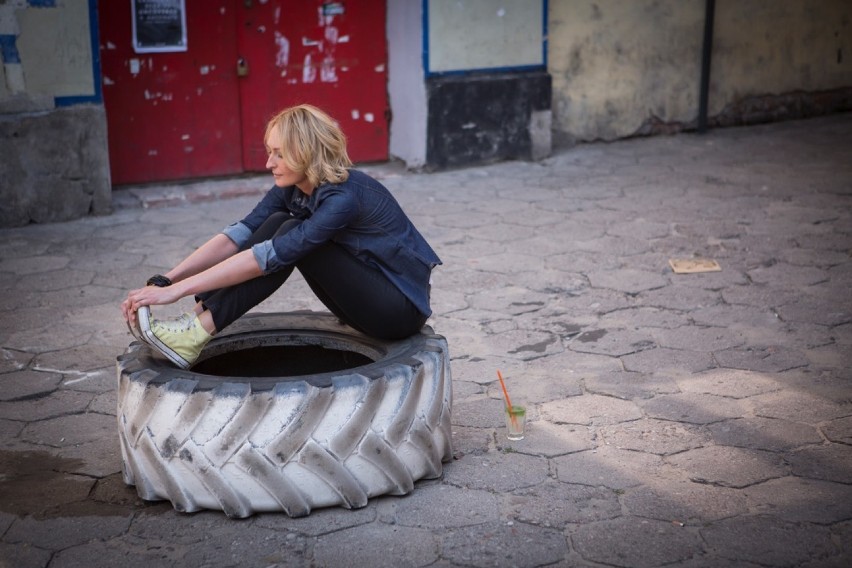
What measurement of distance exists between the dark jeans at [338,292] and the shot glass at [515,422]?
0.45 m

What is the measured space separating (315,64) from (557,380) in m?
4.31

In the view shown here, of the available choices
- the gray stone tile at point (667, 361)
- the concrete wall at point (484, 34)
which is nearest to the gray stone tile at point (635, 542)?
the gray stone tile at point (667, 361)

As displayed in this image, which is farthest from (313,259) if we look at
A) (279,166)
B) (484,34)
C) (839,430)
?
(484,34)

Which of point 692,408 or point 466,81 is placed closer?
point 692,408

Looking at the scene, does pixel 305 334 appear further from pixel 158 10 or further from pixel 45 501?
pixel 158 10

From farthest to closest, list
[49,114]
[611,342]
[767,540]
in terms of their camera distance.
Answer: [49,114]
[611,342]
[767,540]

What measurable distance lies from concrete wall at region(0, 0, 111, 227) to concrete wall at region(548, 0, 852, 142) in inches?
147

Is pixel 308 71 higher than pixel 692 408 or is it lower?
higher

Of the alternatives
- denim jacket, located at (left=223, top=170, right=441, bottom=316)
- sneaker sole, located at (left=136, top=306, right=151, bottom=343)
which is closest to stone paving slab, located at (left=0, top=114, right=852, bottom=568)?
sneaker sole, located at (left=136, top=306, right=151, bottom=343)

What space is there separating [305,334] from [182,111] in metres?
4.18

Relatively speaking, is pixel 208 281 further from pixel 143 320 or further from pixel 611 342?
pixel 611 342

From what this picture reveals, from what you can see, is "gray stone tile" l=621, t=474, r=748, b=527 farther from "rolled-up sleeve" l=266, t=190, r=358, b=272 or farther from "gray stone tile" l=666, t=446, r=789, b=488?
"rolled-up sleeve" l=266, t=190, r=358, b=272

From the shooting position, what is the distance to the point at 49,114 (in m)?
6.54

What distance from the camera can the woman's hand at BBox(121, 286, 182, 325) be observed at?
3.24 meters
